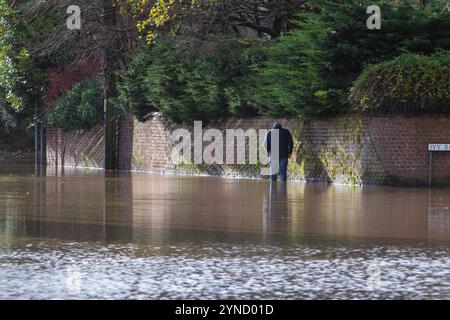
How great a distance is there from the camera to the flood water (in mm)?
10156

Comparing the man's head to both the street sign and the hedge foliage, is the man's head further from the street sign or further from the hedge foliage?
the street sign

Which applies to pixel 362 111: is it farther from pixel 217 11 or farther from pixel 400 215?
pixel 400 215

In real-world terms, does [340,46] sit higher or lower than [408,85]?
higher

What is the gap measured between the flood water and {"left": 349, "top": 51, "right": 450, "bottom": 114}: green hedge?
3264 mm

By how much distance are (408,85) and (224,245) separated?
563 inches

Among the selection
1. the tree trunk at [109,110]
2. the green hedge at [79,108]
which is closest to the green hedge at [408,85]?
the tree trunk at [109,110]

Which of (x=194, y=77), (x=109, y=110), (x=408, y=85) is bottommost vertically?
(x=109, y=110)

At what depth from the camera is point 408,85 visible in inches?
1067

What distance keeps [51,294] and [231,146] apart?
2433 centimetres

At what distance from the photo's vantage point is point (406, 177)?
2770cm

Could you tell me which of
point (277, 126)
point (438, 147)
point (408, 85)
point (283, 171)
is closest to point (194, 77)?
point (277, 126)

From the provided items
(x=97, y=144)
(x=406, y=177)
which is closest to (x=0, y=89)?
(x=97, y=144)

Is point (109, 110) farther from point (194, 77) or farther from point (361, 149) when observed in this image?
point (361, 149)

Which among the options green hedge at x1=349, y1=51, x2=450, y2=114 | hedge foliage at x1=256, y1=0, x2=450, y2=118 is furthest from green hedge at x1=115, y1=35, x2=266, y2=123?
→ green hedge at x1=349, y1=51, x2=450, y2=114
